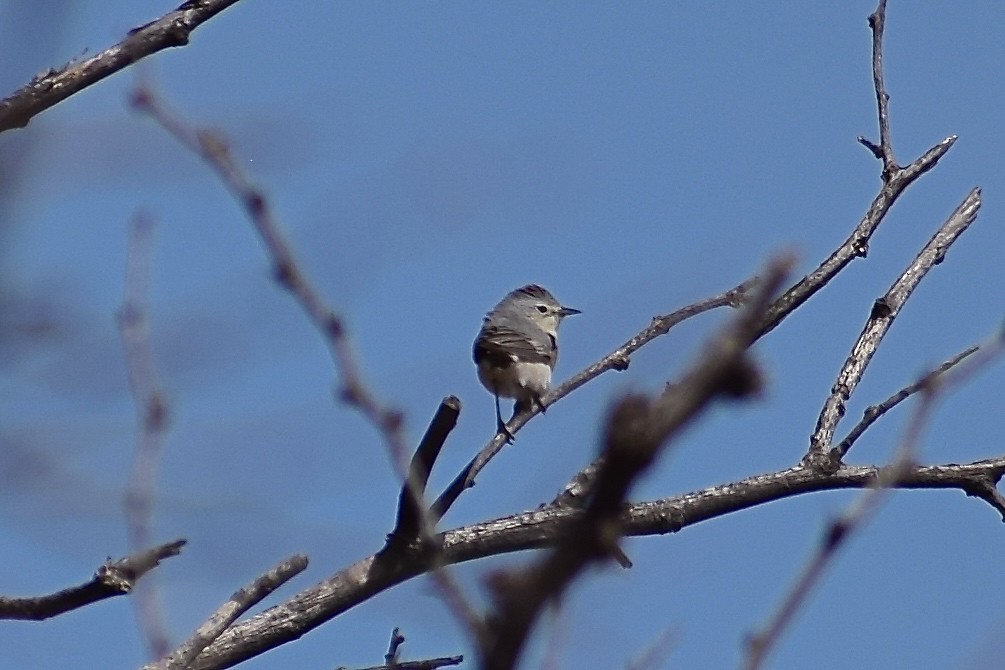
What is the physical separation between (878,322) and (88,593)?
2686 millimetres

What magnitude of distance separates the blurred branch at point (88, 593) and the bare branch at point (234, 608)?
0.77ft

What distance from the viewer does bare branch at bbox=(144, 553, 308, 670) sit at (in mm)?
3338

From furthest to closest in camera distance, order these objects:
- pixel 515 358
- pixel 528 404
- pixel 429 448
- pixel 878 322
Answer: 1. pixel 515 358
2. pixel 528 404
3. pixel 878 322
4. pixel 429 448

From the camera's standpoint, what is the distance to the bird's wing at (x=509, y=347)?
7465 mm

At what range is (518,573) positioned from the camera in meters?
1.10

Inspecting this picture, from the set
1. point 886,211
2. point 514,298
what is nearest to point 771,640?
point 886,211

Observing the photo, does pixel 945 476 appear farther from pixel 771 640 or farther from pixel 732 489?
pixel 771 640

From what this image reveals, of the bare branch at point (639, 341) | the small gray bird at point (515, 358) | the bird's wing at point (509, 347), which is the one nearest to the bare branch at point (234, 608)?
the bare branch at point (639, 341)

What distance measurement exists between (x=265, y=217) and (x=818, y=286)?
3175mm

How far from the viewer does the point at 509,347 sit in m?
7.55

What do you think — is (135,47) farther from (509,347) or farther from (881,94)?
(509,347)

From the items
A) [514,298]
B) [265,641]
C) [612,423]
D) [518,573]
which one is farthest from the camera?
[514,298]

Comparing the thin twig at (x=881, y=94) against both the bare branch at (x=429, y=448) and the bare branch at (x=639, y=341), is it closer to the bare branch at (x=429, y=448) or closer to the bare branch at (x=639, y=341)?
the bare branch at (x=639, y=341)

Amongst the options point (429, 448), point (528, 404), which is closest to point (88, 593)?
point (429, 448)
